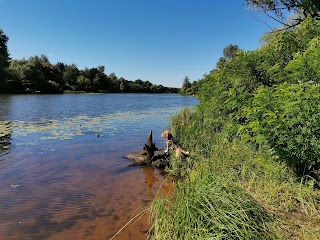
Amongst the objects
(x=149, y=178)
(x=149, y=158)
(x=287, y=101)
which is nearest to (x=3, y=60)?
(x=149, y=158)

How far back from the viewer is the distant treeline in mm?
63094

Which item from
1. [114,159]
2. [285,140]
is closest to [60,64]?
[114,159]

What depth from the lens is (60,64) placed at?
316 ft

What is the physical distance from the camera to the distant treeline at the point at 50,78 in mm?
63094

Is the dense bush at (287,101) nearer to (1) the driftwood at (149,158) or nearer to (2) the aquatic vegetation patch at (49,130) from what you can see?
(1) the driftwood at (149,158)

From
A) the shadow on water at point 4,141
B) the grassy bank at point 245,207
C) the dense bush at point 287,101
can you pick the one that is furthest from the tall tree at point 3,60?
the grassy bank at point 245,207

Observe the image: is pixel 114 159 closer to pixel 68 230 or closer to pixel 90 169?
pixel 90 169

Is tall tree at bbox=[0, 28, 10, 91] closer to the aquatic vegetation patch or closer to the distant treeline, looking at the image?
the distant treeline

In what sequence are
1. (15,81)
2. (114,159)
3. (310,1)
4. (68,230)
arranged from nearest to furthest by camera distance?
(68,230) < (114,159) < (310,1) < (15,81)

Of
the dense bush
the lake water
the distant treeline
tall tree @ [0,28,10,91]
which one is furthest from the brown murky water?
the distant treeline

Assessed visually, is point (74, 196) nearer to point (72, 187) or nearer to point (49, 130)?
point (72, 187)

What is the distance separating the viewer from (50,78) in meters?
83.9

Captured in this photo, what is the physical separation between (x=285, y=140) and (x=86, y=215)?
189 inches

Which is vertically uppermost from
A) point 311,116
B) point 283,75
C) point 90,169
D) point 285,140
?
point 283,75
